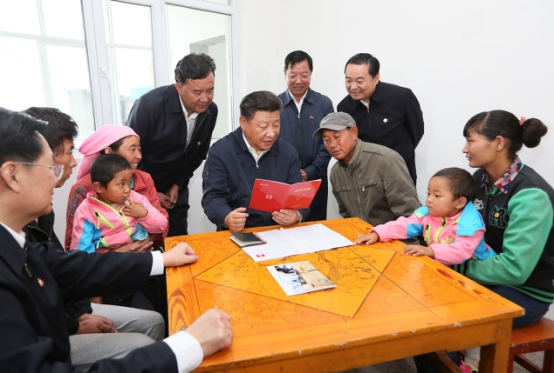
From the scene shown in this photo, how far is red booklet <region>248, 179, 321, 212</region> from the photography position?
1.69 m

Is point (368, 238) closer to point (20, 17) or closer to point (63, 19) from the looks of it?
point (63, 19)

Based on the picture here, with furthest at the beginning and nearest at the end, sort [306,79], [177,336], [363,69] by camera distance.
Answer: [306,79], [363,69], [177,336]

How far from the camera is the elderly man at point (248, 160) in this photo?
2.03m

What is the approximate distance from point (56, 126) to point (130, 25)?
7.31 ft

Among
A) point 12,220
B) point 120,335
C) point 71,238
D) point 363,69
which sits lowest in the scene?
point 120,335

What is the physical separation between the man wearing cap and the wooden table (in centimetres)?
73

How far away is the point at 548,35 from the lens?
2.17 m

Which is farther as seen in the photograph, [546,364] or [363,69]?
[363,69]

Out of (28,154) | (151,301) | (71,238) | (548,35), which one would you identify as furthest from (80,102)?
(548,35)

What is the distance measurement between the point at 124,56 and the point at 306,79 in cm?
173

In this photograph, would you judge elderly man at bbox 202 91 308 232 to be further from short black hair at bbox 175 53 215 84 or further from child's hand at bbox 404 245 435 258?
child's hand at bbox 404 245 435 258

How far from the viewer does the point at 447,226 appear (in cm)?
164

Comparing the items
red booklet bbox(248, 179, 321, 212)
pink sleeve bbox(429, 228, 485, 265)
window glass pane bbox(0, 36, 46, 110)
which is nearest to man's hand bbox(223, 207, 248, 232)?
red booklet bbox(248, 179, 321, 212)

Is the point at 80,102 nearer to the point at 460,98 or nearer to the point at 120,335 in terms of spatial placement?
the point at 120,335
